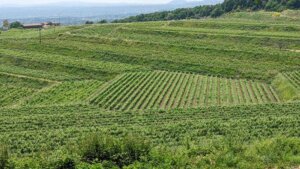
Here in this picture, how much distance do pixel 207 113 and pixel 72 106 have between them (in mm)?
15709

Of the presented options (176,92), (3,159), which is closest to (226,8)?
(176,92)

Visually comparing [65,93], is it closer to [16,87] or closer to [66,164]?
[16,87]

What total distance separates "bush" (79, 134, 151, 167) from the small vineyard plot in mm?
27322

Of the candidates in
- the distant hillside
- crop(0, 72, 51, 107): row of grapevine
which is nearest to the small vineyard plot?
crop(0, 72, 51, 107): row of grapevine

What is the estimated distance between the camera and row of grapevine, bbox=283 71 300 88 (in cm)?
5589

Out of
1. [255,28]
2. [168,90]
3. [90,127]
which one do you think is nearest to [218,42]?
[255,28]

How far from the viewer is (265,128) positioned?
112ft

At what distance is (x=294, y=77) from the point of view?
59.8m

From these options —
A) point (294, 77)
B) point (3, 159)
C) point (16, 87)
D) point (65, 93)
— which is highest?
point (3, 159)

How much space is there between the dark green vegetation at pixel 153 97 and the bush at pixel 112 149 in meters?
0.05

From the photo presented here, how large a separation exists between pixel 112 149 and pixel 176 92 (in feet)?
115

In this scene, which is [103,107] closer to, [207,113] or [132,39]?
[207,113]

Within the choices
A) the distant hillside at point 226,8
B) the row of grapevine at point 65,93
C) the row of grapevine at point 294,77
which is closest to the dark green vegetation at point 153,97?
the row of grapevine at point 65,93

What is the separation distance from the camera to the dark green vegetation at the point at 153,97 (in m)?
20.2
